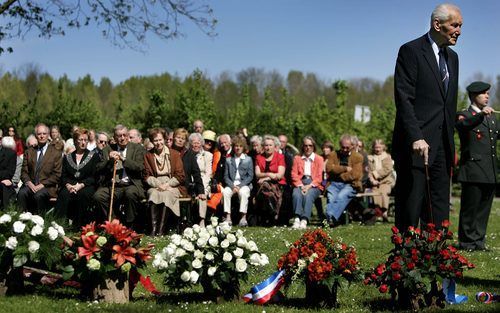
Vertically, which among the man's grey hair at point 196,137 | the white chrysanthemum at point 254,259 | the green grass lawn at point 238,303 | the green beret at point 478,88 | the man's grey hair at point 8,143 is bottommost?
the green grass lawn at point 238,303

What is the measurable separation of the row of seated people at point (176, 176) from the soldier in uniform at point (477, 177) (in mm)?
3733

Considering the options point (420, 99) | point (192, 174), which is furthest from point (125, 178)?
point (420, 99)

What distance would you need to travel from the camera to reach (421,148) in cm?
531

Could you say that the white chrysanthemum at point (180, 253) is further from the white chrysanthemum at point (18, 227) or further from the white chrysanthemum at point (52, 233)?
the white chrysanthemum at point (18, 227)

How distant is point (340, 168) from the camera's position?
13.8m

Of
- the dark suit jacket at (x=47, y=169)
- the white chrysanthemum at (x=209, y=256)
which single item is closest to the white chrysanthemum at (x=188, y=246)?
the white chrysanthemum at (x=209, y=256)

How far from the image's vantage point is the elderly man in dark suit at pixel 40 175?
1182 centimetres

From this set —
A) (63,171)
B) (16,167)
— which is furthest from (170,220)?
(16,167)

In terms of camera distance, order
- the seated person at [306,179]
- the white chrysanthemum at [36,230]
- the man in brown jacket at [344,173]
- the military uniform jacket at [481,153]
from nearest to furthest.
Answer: the white chrysanthemum at [36,230] → the military uniform jacket at [481,153] → the seated person at [306,179] → the man in brown jacket at [344,173]

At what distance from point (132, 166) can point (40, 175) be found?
183cm

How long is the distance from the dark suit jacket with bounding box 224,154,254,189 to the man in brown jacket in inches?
65.1

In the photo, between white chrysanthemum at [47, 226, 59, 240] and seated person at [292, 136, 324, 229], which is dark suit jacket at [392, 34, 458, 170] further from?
seated person at [292, 136, 324, 229]

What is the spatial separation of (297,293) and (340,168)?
773 cm

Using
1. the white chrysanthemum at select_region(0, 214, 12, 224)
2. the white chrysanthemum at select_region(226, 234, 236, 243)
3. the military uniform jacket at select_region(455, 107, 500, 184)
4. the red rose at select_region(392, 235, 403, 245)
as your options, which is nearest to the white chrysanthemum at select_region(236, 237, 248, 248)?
the white chrysanthemum at select_region(226, 234, 236, 243)
